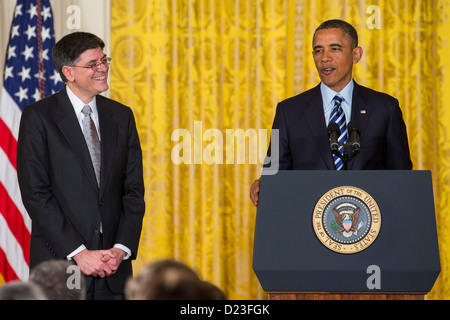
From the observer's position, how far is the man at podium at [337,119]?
3.04m

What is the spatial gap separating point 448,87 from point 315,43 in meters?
1.88

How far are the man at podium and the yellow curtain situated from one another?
145 centimetres

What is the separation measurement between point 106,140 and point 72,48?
1.57 feet

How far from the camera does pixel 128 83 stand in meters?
4.70

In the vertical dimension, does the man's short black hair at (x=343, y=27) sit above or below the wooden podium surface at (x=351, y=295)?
above

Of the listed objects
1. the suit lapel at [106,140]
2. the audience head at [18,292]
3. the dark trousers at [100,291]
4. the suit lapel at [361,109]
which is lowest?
the dark trousers at [100,291]

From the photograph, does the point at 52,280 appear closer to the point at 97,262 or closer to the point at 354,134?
the point at 97,262

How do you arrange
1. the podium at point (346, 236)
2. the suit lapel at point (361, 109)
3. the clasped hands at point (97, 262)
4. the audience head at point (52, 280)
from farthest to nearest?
the suit lapel at point (361, 109) → the clasped hands at point (97, 262) → the podium at point (346, 236) → the audience head at point (52, 280)

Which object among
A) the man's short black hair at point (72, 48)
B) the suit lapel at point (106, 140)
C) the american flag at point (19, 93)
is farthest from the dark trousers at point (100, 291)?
the american flag at point (19, 93)

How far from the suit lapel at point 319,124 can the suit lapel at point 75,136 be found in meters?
1.04

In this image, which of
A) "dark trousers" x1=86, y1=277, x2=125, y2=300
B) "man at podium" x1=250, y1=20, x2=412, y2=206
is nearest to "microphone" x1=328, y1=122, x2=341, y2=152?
"man at podium" x1=250, y1=20, x2=412, y2=206

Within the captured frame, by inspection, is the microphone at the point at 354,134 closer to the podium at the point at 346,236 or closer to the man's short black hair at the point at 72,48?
the podium at the point at 346,236
